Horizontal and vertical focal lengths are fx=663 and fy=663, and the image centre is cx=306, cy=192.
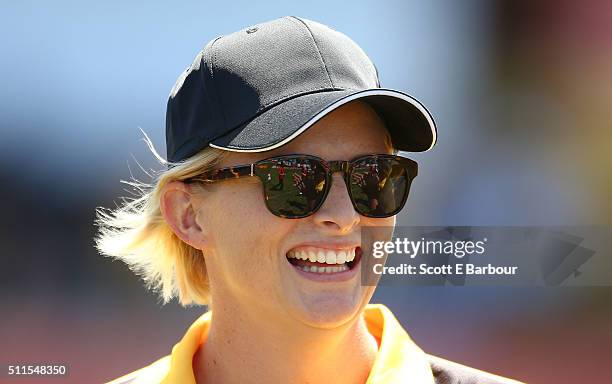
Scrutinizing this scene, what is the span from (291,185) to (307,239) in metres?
0.14

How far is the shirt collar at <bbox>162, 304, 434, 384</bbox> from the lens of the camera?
1.67 metres

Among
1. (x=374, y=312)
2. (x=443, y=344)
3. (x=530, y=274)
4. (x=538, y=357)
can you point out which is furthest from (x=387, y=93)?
(x=538, y=357)

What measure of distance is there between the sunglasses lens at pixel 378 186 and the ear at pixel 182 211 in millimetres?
468

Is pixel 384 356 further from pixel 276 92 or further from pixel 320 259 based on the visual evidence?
pixel 276 92

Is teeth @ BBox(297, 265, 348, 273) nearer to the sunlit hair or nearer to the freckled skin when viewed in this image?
the freckled skin

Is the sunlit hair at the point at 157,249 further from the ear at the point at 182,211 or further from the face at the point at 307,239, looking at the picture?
the face at the point at 307,239

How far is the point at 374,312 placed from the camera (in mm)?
1955

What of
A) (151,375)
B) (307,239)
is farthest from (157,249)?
(307,239)

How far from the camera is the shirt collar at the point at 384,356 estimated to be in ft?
5.49

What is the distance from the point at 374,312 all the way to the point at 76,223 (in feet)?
7.01

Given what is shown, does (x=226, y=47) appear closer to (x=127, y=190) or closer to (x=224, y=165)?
(x=224, y=165)

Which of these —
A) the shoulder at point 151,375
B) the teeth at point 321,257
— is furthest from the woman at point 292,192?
the shoulder at point 151,375

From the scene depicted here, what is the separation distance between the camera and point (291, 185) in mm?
1587

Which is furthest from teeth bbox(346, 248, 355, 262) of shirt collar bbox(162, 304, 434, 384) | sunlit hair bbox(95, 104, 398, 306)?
sunlit hair bbox(95, 104, 398, 306)
